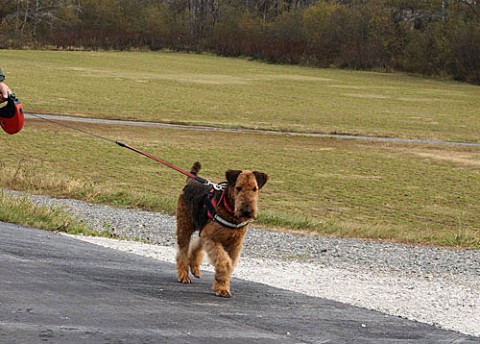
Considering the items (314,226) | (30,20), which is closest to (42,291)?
(314,226)

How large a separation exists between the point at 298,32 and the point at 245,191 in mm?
126995

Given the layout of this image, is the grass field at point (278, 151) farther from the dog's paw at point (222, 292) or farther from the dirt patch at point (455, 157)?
the dog's paw at point (222, 292)

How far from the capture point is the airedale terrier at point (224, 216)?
8086 mm

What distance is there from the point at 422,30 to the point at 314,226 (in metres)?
113

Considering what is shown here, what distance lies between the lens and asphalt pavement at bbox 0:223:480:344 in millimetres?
6621

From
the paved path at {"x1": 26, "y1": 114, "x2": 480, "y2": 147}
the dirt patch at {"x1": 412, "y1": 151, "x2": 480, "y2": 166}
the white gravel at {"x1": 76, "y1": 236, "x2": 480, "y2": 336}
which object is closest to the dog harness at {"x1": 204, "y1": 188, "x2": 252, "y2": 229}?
the white gravel at {"x1": 76, "y1": 236, "x2": 480, "y2": 336}

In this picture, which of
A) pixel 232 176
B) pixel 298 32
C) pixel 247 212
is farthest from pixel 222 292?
pixel 298 32

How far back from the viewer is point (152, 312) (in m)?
7.34

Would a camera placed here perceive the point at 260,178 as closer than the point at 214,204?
Yes

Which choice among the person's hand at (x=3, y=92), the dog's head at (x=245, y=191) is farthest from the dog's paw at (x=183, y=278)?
the person's hand at (x=3, y=92)

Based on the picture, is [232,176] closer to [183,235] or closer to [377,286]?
[183,235]

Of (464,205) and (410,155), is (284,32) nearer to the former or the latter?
(410,155)

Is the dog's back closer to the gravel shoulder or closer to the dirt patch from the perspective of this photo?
the gravel shoulder

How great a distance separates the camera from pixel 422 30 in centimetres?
12612
